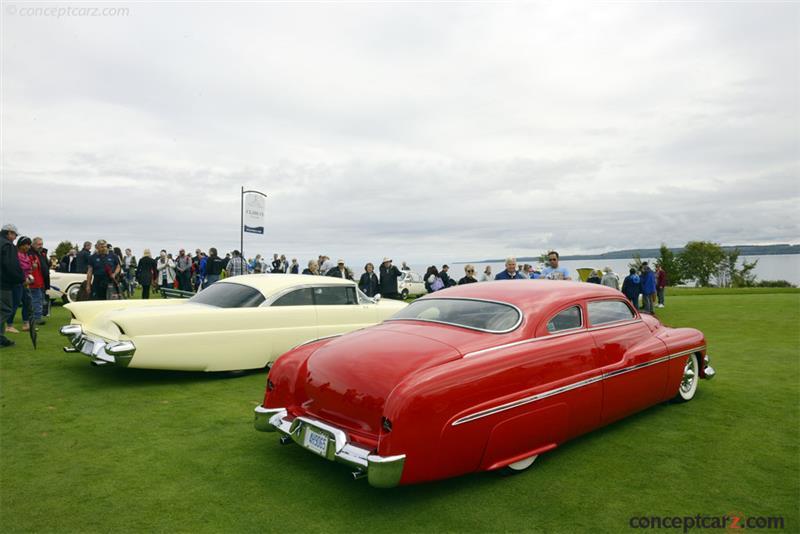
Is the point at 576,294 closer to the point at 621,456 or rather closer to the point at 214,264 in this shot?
the point at 621,456

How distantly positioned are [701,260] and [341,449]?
85.4 meters

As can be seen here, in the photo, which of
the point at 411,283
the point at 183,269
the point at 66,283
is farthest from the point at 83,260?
the point at 411,283

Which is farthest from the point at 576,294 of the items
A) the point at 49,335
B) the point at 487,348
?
the point at 49,335

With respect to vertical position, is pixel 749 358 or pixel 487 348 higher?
pixel 487 348

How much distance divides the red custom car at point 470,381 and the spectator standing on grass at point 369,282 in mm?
9352

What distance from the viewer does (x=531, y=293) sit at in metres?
4.52

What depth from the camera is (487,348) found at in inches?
147

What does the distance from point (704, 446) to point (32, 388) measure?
7.13 meters

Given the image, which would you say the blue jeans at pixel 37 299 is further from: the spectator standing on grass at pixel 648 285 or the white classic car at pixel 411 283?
the white classic car at pixel 411 283

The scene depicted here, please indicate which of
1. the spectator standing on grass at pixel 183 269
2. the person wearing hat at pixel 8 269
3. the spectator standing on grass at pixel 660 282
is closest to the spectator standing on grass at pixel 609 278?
the spectator standing on grass at pixel 660 282

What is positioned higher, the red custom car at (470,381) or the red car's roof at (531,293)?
the red car's roof at (531,293)

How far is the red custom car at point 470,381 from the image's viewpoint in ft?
10.5

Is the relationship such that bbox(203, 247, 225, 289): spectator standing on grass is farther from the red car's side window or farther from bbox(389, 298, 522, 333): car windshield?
the red car's side window
